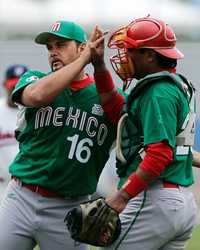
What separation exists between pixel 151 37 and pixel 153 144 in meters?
0.60

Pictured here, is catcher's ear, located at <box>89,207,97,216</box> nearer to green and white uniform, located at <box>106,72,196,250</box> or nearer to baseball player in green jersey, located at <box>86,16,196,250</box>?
baseball player in green jersey, located at <box>86,16,196,250</box>

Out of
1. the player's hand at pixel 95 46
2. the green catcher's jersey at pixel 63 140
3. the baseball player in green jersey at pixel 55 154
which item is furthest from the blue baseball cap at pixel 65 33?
the player's hand at pixel 95 46

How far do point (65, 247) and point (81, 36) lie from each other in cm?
124

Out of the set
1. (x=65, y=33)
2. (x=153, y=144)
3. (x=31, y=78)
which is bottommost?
(x=153, y=144)

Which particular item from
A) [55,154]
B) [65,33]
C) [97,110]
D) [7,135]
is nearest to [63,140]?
[55,154]

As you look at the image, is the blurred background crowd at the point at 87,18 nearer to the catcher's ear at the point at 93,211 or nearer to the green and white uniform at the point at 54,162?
the green and white uniform at the point at 54,162

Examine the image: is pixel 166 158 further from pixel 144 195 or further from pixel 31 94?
pixel 31 94

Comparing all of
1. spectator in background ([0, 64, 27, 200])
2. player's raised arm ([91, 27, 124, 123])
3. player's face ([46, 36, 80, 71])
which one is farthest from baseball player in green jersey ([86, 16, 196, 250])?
spectator in background ([0, 64, 27, 200])

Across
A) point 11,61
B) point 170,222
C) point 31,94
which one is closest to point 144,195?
point 170,222

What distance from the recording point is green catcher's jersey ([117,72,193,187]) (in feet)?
13.4

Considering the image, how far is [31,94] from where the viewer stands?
4547 mm

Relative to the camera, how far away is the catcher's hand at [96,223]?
412 cm

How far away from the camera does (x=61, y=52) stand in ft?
15.8

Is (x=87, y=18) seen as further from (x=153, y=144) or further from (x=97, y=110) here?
(x=153, y=144)
